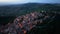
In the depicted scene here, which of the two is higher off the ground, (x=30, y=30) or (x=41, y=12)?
(x=41, y=12)

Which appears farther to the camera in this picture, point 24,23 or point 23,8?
point 23,8

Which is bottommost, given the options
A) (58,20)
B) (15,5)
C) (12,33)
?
(12,33)

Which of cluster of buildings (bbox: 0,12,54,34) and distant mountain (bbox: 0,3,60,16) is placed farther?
distant mountain (bbox: 0,3,60,16)

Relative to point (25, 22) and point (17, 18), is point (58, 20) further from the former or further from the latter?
point (17, 18)

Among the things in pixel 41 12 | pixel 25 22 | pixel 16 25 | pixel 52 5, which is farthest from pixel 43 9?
pixel 16 25

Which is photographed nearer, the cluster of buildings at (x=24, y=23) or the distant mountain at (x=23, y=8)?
the cluster of buildings at (x=24, y=23)

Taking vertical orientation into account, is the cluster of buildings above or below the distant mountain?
below

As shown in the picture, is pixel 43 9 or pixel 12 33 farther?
pixel 43 9

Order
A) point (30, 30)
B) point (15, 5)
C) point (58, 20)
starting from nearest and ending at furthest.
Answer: point (30, 30) → point (58, 20) → point (15, 5)

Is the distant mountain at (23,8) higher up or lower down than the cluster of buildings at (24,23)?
higher up

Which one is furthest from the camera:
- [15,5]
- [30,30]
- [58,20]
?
[15,5]

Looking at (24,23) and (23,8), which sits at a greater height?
(23,8)
